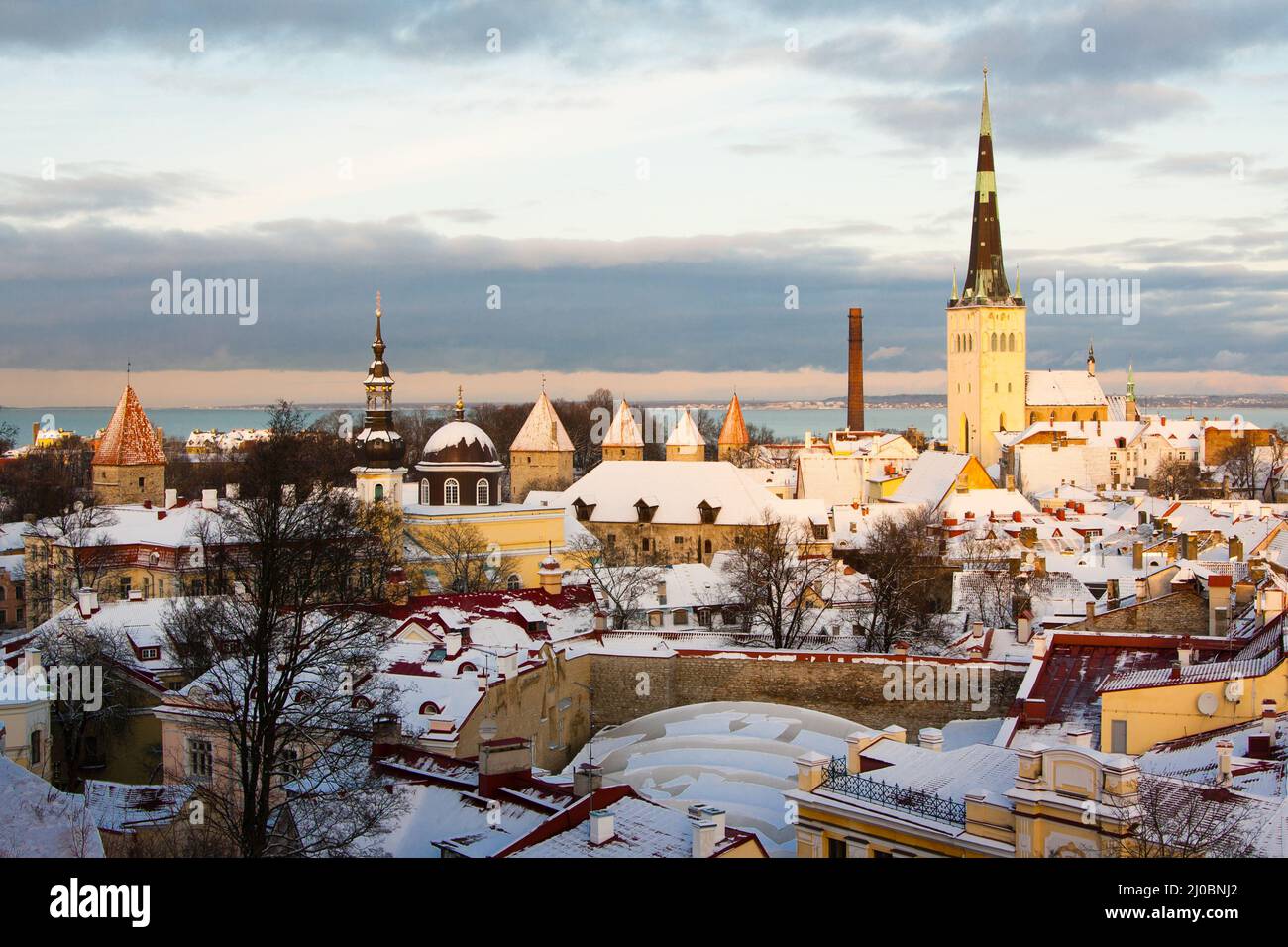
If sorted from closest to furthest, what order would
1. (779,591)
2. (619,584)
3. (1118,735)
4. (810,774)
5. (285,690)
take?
(810,774) < (285,690) < (1118,735) < (779,591) < (619,584)

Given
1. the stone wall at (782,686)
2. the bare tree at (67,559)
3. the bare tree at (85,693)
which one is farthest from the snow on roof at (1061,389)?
the bare tree at (85,693)

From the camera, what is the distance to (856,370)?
110500 mm

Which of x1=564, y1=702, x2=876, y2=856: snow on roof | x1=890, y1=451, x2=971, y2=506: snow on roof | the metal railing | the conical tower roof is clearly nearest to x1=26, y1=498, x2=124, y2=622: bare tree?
x1=564, y1=702, x2=876, y2=856: snow on roof

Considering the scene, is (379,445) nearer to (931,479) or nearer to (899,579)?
(899,579)

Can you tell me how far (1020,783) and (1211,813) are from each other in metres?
1.56

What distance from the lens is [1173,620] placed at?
74.2ft

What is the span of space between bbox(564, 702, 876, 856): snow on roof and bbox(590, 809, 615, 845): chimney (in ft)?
9.64

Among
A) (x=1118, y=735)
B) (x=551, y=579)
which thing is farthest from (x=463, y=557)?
(x=1118, y=735)

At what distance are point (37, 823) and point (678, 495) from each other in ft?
156

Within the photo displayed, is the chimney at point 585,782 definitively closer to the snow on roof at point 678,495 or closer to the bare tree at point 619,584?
the bare tree at point 619,584

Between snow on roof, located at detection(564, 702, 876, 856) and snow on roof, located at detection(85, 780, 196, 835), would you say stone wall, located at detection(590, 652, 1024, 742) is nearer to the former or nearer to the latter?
snow on roof, located at detection(564, 702, 876, 856)

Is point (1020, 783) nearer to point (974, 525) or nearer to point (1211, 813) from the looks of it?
point (1211, 813)

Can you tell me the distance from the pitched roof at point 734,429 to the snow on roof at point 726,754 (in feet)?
209
